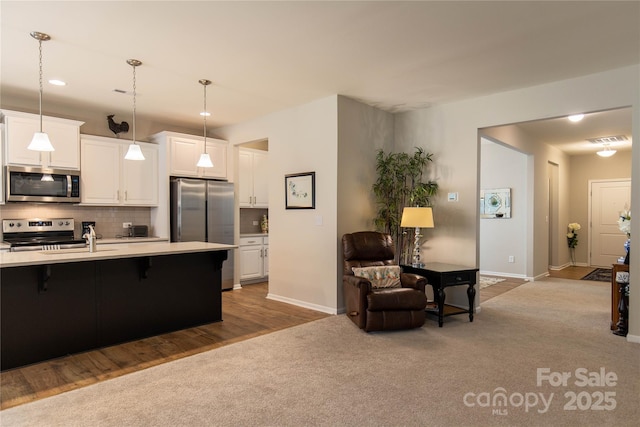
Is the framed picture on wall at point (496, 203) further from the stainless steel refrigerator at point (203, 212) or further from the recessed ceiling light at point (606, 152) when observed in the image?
the stainless steel refrigerator at point (203, 212)

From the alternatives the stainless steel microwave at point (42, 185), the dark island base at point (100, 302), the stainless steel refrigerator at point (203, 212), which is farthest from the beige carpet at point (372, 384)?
the stainless steel microwave at point (42, 185)

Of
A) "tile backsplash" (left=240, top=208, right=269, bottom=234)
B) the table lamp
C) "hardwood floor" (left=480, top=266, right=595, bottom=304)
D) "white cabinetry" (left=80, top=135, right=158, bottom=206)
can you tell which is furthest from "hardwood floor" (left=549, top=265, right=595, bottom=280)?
"white cabinetry" (left=80, top=135, right=158, bottom=206)

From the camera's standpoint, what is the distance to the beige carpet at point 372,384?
2268mm

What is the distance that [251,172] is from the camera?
6617 mm

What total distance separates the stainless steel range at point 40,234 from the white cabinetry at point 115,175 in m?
0.45

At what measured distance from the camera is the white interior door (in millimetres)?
8328

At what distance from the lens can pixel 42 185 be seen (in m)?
4.64

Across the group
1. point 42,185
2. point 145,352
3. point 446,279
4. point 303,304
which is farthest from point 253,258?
point 446,279

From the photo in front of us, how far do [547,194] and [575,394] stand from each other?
239 inches

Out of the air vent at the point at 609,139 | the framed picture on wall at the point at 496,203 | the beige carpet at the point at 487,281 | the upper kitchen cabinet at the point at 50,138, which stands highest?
the air vent at the point at 609,139

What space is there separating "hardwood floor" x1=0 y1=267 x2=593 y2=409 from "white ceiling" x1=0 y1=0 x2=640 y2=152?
2603 millimetres

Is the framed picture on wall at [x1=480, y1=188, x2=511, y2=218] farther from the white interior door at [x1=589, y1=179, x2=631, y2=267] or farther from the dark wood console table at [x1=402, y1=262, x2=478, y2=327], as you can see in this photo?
the dark wood console table at [x1=402, y1=262, x2=478, y2=327]

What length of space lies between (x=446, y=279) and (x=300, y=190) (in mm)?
2077

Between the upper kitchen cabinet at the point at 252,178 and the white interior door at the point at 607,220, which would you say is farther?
the white interior door at the point at 607,220
